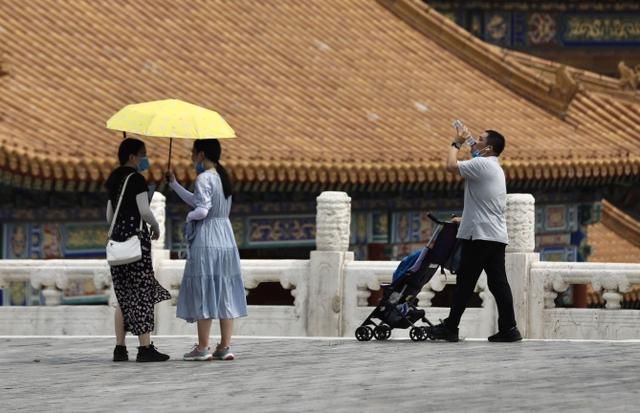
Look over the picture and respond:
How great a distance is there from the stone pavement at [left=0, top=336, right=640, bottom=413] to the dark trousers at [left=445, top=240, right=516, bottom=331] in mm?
266

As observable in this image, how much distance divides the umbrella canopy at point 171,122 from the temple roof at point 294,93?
16.2 ft

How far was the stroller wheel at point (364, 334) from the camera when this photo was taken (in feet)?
53.8

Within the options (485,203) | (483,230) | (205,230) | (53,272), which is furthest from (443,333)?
(53,272)

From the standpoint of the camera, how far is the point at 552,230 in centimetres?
2639

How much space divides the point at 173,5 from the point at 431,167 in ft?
11.8

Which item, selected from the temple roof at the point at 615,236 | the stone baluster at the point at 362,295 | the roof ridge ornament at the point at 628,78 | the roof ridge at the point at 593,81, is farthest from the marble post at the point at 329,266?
the temple roof at the point at 615,236

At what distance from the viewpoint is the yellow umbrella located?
588 inches

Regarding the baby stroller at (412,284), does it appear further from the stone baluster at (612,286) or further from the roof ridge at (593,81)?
the roof ridge at (593,81)

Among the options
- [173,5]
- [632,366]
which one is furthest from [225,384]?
[173,5]

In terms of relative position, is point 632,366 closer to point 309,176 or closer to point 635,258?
point 309,176

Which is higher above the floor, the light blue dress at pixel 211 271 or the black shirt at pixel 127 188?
the black shirt at pixel 127 188

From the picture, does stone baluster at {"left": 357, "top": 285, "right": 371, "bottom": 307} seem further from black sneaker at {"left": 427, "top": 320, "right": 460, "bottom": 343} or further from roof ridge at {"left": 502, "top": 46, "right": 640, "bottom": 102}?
roof ridge at {"left": 502, "top": 46, "right": 640, "bottom": 102}

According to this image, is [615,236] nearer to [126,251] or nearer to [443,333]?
[443,333]

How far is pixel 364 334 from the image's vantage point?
1641 cm
